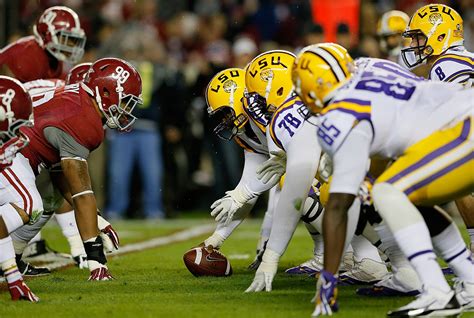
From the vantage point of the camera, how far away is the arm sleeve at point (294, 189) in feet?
19.2

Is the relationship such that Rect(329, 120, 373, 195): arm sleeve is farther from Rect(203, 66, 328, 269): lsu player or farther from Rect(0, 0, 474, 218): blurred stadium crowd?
Rect(0, 0, 474, 218): blurred stadium crowd

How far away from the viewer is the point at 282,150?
630 cm

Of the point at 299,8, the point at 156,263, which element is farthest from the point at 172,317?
the point at 299,8

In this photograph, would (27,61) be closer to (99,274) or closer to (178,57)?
(99,274)

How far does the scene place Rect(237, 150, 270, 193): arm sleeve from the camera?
7074 mm

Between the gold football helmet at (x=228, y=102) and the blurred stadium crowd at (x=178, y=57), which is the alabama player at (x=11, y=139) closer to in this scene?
the gold football helmet at (x=228, y=102)

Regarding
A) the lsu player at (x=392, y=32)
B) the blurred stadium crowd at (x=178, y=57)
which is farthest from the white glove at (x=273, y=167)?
the blurred stadium crowd at (x=178, y=57)

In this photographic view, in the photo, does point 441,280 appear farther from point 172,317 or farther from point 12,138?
point 12,138

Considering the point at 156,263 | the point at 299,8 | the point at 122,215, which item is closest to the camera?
the point at 156,263

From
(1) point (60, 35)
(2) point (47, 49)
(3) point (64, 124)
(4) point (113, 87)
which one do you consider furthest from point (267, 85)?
(2) point (47, 49)

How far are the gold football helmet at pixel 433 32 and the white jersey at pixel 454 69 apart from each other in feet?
1.04

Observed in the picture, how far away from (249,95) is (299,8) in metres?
7.82

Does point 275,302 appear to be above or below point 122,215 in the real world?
above

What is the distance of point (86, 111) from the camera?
6.60 m
